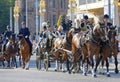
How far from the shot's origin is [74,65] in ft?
70.6

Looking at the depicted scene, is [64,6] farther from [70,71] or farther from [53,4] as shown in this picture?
[70,71]

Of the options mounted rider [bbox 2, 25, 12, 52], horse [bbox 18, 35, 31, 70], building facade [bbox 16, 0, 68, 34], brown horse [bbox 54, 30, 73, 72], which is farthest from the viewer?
building facade [bbox 16, 0, 68, 34]

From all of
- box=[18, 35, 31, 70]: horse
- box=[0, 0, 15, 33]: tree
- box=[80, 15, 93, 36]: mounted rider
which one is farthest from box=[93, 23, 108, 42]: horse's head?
box=[0, 0, 15, 33]: tree

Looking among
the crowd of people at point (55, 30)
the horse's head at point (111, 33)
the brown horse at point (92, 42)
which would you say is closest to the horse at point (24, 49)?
the crowd of people at point (55, 30)

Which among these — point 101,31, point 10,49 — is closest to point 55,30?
point 10,49

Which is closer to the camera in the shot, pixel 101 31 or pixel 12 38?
pixel 101 31

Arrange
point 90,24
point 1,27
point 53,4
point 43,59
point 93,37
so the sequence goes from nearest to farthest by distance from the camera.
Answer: point 93,37 → point 90,24 → point 43,59 → point 1,27 → point 53,4

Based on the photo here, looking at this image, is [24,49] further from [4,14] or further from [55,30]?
[4,14]

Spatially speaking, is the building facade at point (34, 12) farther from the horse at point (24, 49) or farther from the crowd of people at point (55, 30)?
the horse at point (24, 49)

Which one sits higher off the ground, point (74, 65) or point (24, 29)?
point (24, 29)

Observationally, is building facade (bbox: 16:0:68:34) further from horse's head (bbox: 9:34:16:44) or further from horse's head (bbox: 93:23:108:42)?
horse's head (bbox: 93:23:108:42)

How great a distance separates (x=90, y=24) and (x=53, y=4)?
268 feet

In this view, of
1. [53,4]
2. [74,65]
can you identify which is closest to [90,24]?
[74,65]

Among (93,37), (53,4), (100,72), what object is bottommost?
(100,72)
